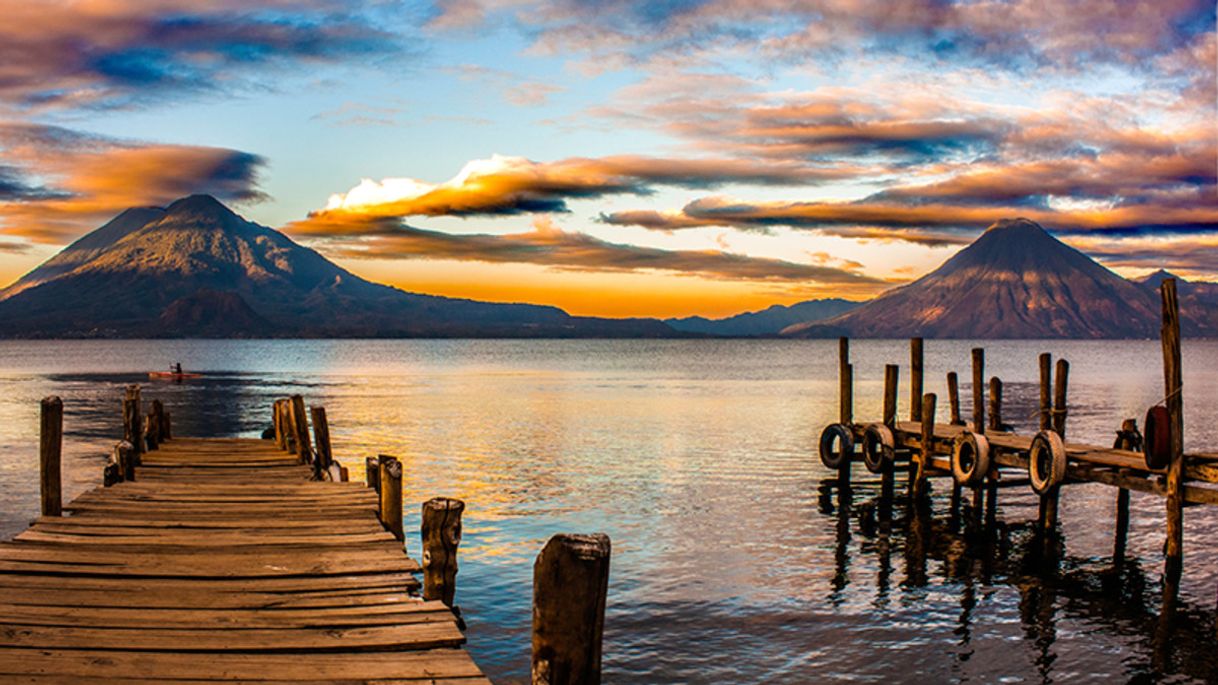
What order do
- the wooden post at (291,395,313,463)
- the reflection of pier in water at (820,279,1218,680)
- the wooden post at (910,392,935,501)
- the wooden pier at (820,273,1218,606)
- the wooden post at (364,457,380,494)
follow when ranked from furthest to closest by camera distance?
the wooden post at (910,392,935,501) < the wooden post at (291,395,313,463) < the wooden pier at (820,273,1218,606) < the reflection of pier in water at (820,279,1218,680) < the wooden post at (364,457,380,494)

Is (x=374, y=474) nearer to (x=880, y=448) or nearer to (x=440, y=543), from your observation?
(x=440, y=543)

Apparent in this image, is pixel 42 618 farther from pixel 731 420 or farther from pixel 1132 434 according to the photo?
pixel 731 420

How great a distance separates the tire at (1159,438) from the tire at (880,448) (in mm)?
10690

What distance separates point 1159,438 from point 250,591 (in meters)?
15.0

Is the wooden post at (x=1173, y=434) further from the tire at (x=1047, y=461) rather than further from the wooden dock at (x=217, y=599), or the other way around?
the wooden dock at (x=217, y=599)

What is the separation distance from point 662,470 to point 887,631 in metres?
19.2

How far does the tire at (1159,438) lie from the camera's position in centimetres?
1716

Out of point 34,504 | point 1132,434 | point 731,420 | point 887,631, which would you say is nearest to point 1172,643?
point 887,631

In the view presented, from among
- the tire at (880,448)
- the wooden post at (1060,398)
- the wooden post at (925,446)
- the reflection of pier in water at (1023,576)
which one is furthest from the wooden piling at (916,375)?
the wooden post at (1060,398)

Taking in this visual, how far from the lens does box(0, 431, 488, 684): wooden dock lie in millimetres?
7418

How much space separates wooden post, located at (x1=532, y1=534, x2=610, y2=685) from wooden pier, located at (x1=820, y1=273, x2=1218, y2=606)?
13619 millimetres

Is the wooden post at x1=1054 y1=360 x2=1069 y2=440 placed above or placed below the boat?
above

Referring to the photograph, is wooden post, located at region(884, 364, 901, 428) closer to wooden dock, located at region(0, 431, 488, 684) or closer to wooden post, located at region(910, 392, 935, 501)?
wooden post, located at region(910, 392, 935, 501)

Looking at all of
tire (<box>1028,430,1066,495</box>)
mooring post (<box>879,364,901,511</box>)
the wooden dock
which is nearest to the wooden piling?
mooring post (<box>879,364,901,511</box>)
